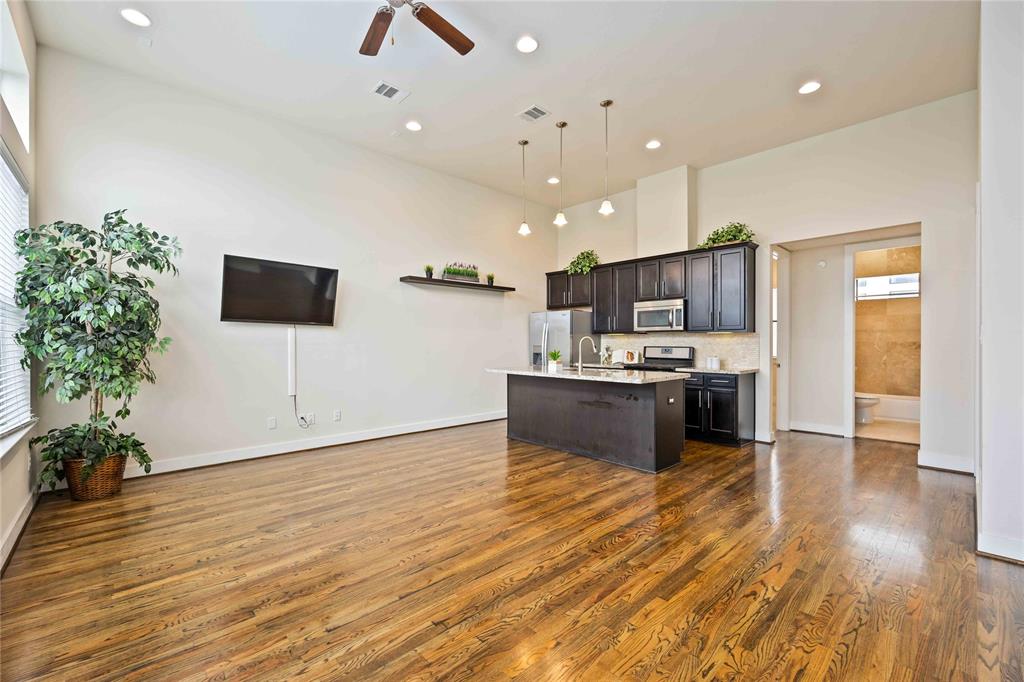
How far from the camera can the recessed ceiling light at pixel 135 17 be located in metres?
3.32

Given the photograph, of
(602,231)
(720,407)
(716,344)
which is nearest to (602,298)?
(602,231)

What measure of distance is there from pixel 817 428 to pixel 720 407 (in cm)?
171

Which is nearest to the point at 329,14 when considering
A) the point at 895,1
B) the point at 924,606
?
the point at 895,1

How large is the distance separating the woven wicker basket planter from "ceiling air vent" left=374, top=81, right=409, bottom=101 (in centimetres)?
389

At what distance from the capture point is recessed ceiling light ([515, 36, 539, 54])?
355cm

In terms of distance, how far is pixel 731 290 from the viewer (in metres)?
5.61

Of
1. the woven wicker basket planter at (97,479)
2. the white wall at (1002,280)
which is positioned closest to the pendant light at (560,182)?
the white wall at (1002,280)

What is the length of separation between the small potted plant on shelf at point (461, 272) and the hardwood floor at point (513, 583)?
3310 mm

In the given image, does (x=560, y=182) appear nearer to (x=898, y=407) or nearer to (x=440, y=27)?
(x=440, y=27)

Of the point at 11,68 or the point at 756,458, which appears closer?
the point at 11,68

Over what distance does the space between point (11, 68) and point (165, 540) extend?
11.7 ft

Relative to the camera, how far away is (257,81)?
422 centimetres

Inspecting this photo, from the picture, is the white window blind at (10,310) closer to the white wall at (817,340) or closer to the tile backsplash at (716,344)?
the tile backsplash at (716,344)

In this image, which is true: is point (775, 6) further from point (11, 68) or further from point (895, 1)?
point (11, 68)
